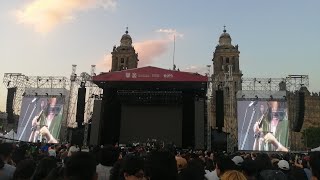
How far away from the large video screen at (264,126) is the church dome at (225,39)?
33018 millimetres

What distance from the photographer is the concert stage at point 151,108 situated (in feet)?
67.5

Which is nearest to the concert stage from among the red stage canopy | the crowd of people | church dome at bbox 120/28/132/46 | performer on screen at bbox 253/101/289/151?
the red stage canopy

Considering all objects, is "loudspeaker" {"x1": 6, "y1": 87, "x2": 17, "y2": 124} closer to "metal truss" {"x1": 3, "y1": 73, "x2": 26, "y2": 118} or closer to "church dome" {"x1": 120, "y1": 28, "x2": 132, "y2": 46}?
"metal truss" {"x1": 3, "y1": 73, "x2": 26, "y2": 118}

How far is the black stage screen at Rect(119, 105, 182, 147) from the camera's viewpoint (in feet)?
80.4

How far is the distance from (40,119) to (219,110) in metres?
13.1

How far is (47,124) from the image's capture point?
24562 millimetres

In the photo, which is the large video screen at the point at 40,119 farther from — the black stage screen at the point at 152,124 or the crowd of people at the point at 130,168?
the crowd of people at the point at 130,168

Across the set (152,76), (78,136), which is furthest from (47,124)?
(152,76)

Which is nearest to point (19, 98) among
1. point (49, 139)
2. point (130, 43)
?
point (49, 139)

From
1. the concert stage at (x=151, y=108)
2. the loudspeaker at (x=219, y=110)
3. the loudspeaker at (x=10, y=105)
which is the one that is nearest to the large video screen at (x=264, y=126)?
the concert stage at (x=151, y=108)

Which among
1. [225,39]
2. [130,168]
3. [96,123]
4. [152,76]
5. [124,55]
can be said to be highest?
[225,39]

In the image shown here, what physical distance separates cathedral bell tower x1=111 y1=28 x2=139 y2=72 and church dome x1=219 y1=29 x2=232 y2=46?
1533 cm

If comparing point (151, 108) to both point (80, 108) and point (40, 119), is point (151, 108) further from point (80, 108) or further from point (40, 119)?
point (40, 119)

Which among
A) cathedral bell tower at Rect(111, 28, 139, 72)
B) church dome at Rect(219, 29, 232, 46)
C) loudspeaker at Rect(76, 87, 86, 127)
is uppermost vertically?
church dome at Rect(219, 29, 232, 46)
